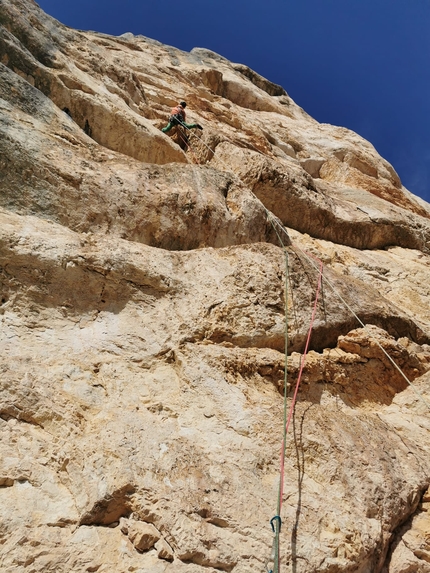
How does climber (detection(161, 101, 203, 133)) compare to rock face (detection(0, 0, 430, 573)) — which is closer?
rock face (detection(0, 0, 430, 573))

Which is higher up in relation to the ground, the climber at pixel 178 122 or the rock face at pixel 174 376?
the climber at pixel 178 122

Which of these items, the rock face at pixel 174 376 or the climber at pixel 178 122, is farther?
the climber at pixel 178 122

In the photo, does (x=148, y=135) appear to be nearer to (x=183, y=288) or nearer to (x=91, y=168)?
(x=91, y=168)

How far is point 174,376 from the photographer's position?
4699 mm

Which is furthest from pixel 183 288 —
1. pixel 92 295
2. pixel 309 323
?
pixel 309 323

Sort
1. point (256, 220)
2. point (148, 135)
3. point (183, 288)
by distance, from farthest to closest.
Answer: point (148, 135)
point (256, 220)
point (183, 288)

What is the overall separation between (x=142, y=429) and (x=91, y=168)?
404cm

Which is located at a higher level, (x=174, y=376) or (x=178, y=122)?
(x=178, y=122)

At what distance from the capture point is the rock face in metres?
3.39

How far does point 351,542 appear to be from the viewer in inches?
144

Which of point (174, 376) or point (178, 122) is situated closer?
point (174, 376)

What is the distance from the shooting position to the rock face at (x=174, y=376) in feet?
11.1

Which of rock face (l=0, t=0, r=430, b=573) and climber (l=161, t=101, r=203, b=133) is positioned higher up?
climber (l=161, t=101, r=203, b=133)

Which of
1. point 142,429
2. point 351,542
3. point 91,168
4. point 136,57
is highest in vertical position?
point 136,57
